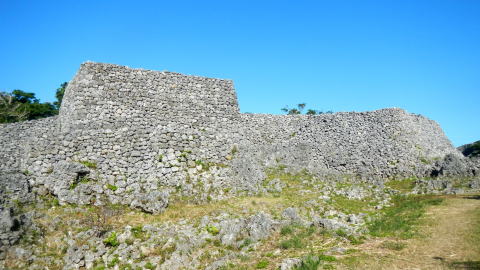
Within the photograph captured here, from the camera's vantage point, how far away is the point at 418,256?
9516mm

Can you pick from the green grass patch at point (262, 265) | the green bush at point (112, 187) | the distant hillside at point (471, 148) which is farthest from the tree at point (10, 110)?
the distant hillside at point (471, 148)

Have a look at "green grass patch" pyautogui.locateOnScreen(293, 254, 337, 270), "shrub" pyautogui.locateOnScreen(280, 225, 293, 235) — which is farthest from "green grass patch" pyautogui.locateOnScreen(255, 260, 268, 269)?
"shrub" pyautogui.locateOnScreen(280, 225, 293, 235)

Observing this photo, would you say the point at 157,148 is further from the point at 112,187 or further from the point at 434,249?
the point at 434,249

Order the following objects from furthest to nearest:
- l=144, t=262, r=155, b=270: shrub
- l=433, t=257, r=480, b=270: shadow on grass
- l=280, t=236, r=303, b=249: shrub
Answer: l=280, t=236, r=303, b=249: shrub
l=144, t=262, r=155, b=270: shrub
l=433, t=257, r=480, b=270: shadow on grass

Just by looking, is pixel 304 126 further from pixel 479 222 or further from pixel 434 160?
pixel 479 222

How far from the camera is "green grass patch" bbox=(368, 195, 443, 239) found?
40.7 ft

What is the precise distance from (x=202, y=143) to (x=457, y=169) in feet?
59.9

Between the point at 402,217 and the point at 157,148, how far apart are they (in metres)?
13.0

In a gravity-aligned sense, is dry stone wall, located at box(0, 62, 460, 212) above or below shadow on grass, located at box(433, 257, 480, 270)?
above

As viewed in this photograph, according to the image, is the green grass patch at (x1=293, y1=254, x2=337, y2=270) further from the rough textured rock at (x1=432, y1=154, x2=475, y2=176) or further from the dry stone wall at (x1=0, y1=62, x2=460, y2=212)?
the rough textured rock at (x1=432, y1=154, x2=475, y2=176)

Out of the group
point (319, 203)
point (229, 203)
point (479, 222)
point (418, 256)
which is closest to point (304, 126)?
point (319, 203)

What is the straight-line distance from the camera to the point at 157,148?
17.8 meters

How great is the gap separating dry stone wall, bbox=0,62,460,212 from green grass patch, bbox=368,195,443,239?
20.4ft

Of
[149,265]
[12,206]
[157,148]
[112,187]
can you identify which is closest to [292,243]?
[149,265]
